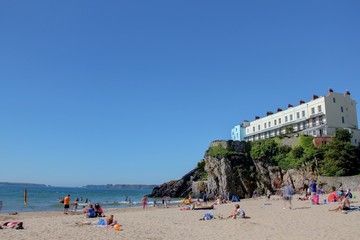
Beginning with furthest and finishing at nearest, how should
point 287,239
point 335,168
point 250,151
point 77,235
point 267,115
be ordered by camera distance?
point 267,115 → point 250,151 → point 335,168 → point 77,235 → point 287,239

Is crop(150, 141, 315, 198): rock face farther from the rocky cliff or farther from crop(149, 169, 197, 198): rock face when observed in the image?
crop(149, 169, 197, 198): rock face

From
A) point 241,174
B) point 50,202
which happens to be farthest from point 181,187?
point 241,174

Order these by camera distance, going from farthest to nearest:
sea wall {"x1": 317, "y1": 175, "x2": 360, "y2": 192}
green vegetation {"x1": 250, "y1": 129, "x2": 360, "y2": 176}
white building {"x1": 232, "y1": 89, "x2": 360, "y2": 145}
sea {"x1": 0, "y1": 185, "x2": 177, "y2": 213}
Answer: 1. white building {"x1": 232, "y1": 89, "x2": 360, "y2": 145}
2. green vegetation {"x1": 250, "y1": 129, "x2": 360, "y2": 176}
3. sea {"x1": 0, "y1": 185, "x2": 177, "y2": 213}
4. sea wall {"x1": 317, "y1": 175, "x2": 360, "y2": 192}

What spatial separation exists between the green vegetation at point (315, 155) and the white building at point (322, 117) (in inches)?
206

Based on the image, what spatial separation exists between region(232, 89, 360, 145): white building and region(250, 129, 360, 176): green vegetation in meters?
5.24

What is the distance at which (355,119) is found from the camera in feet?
164

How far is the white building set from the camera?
4662cm

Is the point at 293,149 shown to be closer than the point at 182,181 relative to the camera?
Yes

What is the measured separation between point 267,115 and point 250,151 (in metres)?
19.2

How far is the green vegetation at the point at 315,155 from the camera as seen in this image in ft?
122

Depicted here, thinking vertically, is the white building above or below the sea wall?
above

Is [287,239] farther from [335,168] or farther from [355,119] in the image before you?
[355,119]

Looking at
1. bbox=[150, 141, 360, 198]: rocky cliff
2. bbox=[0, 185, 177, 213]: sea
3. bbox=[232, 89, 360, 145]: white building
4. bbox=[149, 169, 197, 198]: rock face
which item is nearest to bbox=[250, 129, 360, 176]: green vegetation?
bbox=[150, 141, 360, 198]: rocky cliff

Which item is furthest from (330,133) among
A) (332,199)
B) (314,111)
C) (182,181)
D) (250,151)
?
(182,181)
